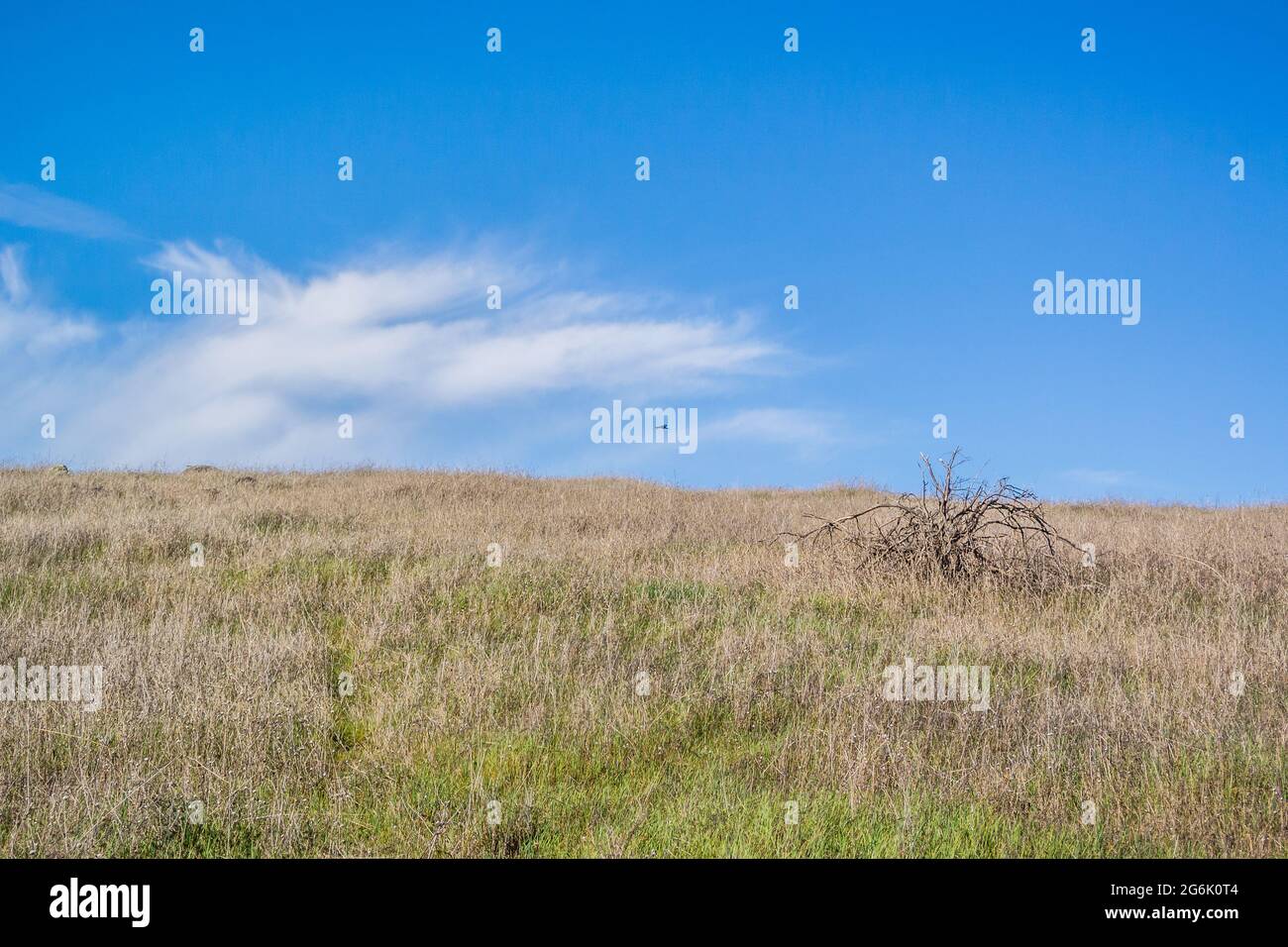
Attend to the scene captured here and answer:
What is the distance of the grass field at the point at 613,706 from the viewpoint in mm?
4898

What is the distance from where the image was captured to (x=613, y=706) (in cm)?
649

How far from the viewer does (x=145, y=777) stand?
17.6ft

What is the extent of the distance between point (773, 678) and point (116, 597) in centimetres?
799

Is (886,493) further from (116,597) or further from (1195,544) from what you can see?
(116,597)
